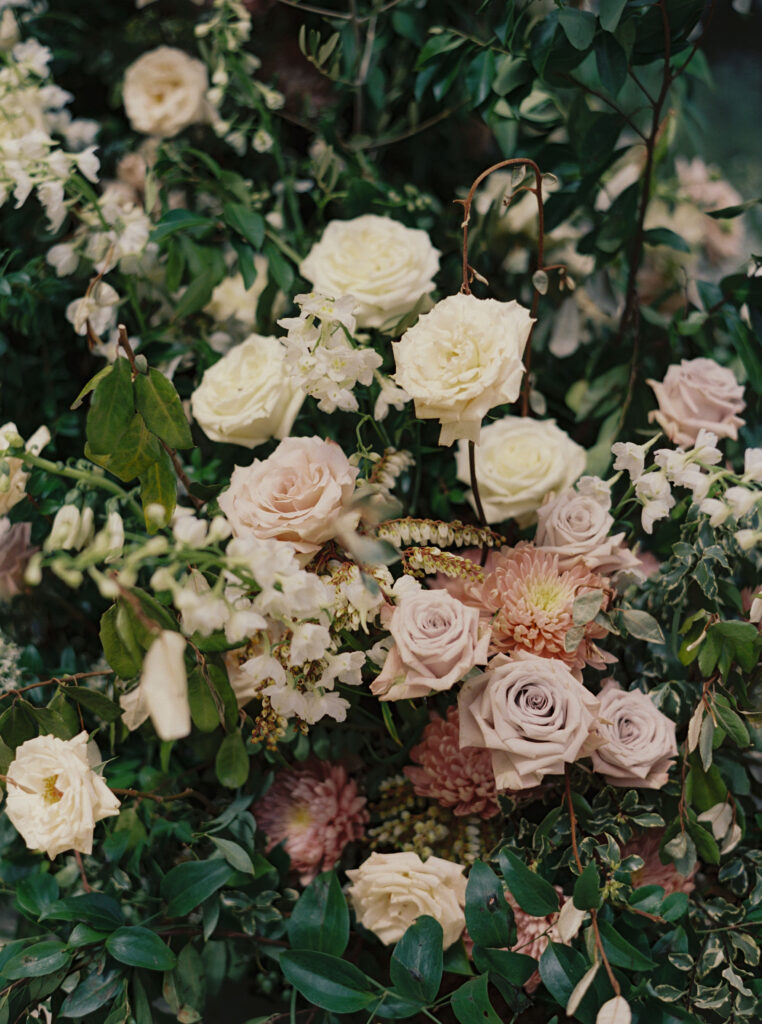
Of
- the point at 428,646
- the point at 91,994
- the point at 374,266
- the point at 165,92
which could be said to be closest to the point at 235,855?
the point at 91,994

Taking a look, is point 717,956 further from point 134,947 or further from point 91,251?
point 91,251

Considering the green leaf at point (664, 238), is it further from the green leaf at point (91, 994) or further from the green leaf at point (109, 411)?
the green leaf at point (91, 994)

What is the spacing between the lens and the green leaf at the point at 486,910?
2.10ft

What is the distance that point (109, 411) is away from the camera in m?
0.64

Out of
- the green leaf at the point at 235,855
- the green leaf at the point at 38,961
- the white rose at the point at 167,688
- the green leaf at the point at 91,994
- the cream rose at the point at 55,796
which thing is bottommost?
the green leaf at the point at 91,994

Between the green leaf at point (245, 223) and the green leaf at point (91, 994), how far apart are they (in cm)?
67

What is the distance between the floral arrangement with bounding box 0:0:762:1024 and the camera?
2.07 feet

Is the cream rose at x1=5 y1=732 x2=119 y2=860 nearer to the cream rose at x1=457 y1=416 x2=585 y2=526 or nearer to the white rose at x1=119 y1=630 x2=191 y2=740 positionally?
the white rose at x1=119 y1=630 x2=191 y2=740

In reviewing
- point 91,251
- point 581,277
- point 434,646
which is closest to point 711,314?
point 581,277

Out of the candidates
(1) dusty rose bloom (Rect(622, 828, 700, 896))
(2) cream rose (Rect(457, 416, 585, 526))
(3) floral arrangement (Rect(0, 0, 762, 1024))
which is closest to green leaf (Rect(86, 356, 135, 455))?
(3) floral arrangement (Rect(0, 0, 762, 1024))

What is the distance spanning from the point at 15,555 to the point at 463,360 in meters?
0.54

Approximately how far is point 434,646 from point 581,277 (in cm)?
62

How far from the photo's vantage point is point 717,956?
682mm

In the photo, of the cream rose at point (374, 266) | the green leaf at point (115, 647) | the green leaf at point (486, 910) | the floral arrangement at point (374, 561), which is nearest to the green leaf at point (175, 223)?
the floral arrangement at point (374, 561)
